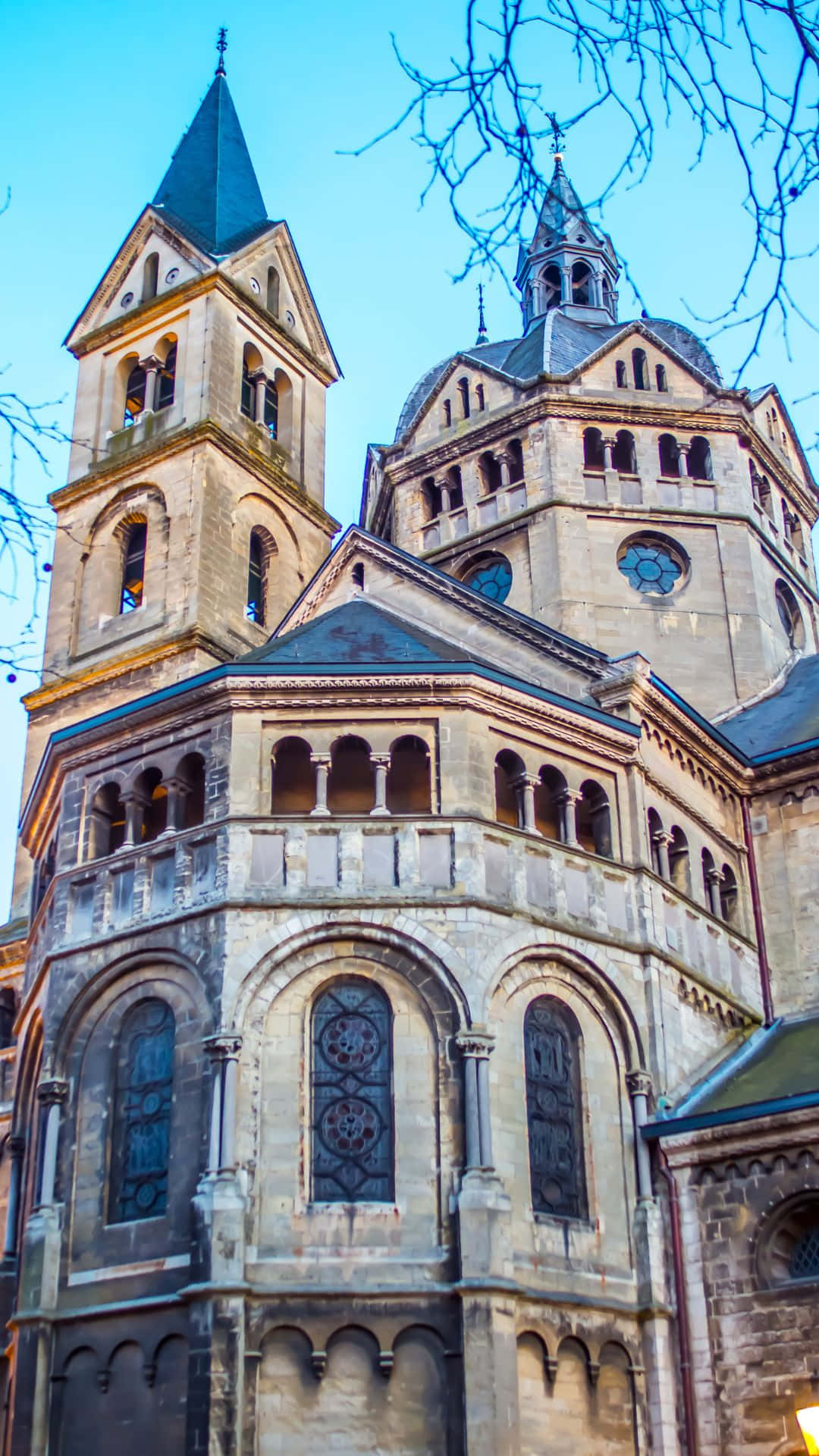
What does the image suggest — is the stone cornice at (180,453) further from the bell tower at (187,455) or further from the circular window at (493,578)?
the circular window at (493,578)

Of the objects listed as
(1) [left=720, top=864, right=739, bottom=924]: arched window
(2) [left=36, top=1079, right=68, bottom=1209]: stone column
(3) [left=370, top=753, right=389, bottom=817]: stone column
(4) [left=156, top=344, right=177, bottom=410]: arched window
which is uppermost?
(4) [left=156, top=344, right=177, bottom=410]: arched window

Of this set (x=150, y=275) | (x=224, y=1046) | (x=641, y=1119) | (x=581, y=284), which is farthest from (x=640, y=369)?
(x=224, y=1046)

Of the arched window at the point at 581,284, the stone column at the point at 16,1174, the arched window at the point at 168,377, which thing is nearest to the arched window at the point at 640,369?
the arched window at the point at 581,284

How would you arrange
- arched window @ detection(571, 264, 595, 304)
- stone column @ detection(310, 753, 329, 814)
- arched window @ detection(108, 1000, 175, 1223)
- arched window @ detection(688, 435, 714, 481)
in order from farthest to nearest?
arched window @ detection(571, 264, 595, 304) → arched window @ detection(688, 435, 714, 481) → stone column @ detection(310, 753, 329, 814) → arched window @ detection(108, 1000, 175, 1223)

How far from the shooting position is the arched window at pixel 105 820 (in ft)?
72.3

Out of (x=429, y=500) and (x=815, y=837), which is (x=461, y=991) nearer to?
(x=815, y=837)

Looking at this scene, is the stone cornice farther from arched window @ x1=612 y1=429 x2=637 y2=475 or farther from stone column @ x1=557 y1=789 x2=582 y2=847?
stone column @ x1=557 y1=789 x2=582 y2=847

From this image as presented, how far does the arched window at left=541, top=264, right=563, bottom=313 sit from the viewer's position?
130 ft

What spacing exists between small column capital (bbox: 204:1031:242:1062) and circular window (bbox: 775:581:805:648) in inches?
690

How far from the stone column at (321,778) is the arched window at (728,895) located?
746 cm

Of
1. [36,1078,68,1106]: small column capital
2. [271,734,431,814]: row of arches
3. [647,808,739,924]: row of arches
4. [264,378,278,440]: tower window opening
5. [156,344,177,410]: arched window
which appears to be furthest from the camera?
[264,378,278,440]: tower window opening

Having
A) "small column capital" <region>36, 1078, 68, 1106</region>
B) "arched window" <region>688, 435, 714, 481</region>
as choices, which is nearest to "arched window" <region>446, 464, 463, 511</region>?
"arched window" <region>688, 435, 714, 481</region>

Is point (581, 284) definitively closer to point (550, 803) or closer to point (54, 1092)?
point (550, 803)

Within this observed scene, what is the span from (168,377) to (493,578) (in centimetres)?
945
